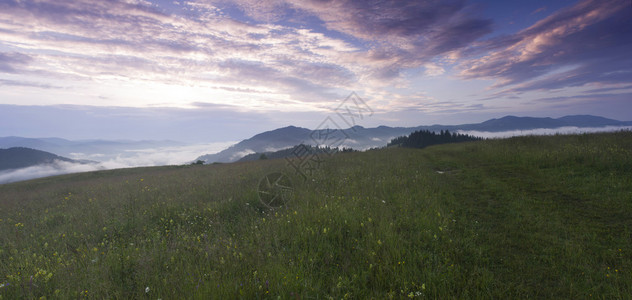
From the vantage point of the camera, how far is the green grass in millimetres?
3562

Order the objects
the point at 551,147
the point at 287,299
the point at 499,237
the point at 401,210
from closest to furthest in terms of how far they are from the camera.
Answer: the point at 287,299 → the point at 499,237 → the point at 401,210 → the point at 551,147

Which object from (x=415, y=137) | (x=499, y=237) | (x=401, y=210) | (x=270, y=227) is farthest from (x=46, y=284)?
(x=415, y=137)

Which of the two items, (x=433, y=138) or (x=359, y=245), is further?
(x=433, y=138)

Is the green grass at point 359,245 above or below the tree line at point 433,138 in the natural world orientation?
below

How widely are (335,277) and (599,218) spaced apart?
6.52 meters

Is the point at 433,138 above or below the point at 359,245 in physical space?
above

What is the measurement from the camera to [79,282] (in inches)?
152

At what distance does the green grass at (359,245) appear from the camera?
3.56 m

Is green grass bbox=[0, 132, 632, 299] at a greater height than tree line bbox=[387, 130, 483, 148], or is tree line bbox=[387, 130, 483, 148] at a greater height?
tree line bbox=[387, 130, 483, 148]

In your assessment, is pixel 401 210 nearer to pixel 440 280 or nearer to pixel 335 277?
pixel 440 280

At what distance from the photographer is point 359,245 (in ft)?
15.2

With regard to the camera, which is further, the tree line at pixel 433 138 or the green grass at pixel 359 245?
the tree line at pixel 433 138

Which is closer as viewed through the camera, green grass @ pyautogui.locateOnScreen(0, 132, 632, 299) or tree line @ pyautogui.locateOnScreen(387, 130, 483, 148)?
green grass @ pyautogui.locateOnScreen(0, 132, 632, 299)

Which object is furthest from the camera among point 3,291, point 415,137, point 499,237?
point 415,137
